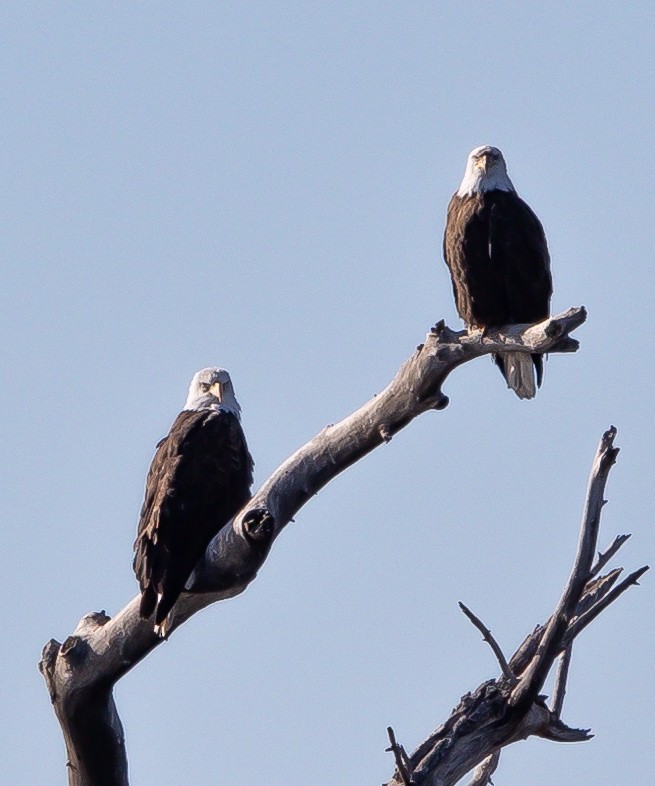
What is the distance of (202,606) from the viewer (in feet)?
19.2

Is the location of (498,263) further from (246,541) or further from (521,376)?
(246,541)

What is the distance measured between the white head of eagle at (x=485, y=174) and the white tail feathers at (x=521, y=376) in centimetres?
77

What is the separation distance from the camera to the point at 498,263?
22.9ft

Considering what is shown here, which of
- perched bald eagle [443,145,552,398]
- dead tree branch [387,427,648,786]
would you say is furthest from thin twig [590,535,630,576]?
perched bald eagle [443,145,552,398]

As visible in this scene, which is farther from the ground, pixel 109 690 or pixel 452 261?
pixel 452 261

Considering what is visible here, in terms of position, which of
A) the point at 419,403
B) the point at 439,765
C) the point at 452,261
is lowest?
the point at 439,765

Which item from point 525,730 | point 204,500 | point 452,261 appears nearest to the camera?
point 525,730

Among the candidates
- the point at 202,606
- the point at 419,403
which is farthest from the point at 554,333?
the point at 202,606

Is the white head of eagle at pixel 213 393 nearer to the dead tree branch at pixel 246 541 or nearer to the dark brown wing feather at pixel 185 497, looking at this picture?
the dark brown wing feather at pixel 185 497

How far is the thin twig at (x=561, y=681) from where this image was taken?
17.5ft

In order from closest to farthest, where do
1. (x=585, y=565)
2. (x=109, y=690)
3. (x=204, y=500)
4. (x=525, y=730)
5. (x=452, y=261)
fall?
(x=585, y=565) < (x=525, y=730) < (x=109, y=690) < (x=204, y=500) < (x=452, y=261)

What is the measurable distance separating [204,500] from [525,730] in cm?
165

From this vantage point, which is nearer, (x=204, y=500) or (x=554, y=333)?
(x=554, y=333)

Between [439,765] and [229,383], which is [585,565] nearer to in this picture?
[439,765]
